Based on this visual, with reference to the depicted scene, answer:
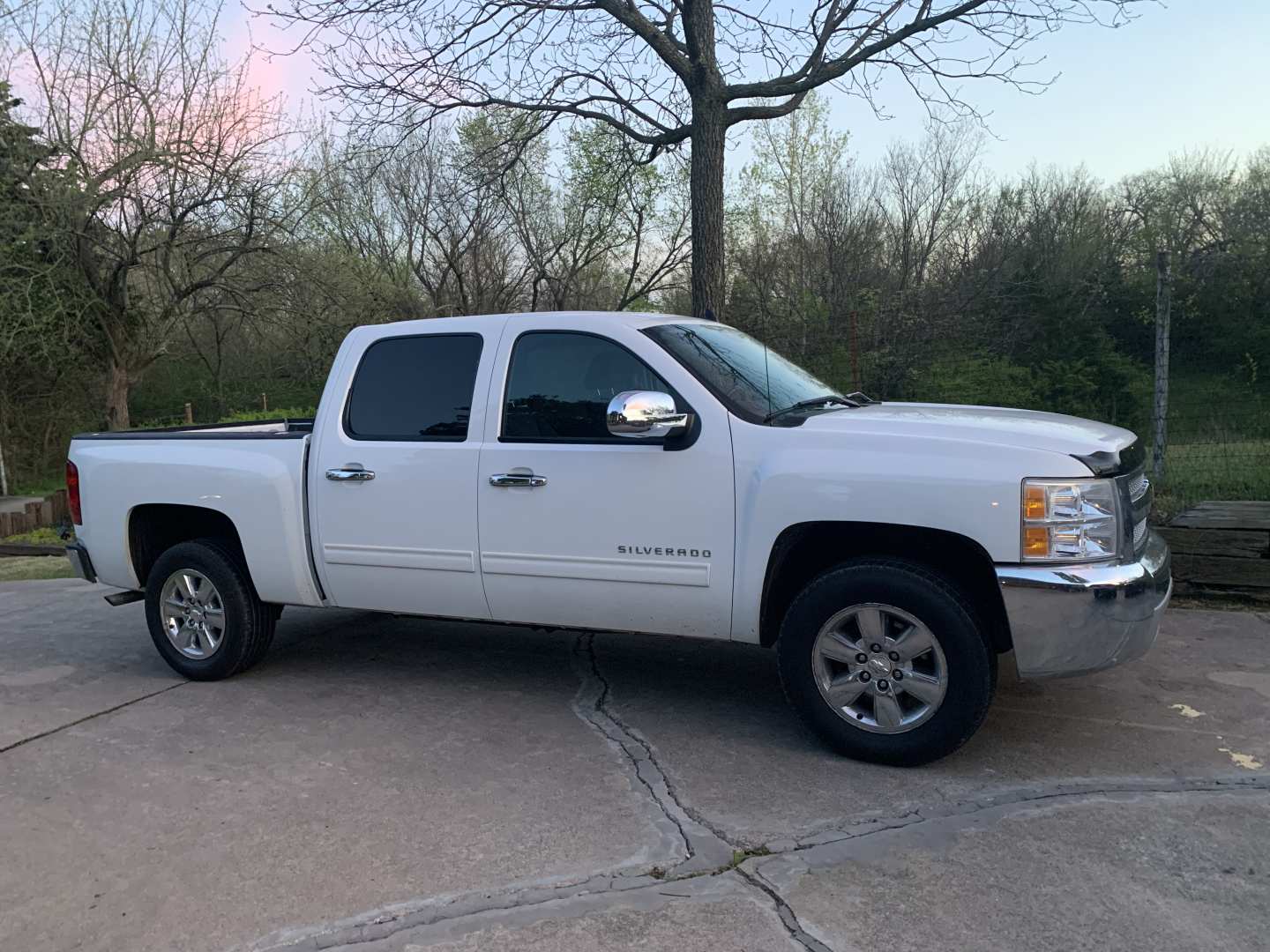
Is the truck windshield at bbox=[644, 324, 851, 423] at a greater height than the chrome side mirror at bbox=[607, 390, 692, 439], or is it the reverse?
the truck windshield at bbox=[644, 324, 851, 423]

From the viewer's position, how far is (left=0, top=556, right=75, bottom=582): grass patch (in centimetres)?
994

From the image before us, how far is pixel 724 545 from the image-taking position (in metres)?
4.24

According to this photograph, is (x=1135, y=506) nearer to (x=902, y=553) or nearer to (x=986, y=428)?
(x=986, y=428)

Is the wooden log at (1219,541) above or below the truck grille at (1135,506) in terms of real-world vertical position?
below

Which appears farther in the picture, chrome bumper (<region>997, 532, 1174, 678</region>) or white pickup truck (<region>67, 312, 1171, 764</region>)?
white pickup truck (<region>67, 312, 1171, 764</region>)

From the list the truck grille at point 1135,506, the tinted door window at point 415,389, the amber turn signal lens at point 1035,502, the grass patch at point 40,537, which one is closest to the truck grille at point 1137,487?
the truck grille at point 1135,506

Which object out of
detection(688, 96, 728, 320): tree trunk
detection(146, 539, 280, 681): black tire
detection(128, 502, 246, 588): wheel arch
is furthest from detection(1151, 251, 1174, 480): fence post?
detection(128, 502, 246, 588): wheel arch

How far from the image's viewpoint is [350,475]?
503 cm

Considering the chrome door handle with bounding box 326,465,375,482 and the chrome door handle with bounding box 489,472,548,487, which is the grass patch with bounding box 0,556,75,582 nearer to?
the chrome door handle with bounding box 326,465,375,482

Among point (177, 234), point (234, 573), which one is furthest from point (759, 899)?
point (177, 234)

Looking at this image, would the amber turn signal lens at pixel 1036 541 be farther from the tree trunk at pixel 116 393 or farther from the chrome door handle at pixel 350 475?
the tree trunk at pixel 116 393

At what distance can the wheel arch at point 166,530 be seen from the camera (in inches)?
222

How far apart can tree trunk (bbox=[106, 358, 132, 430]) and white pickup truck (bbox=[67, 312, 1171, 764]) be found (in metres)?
16.6

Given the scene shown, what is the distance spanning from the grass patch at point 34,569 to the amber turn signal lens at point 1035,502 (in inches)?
348
